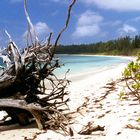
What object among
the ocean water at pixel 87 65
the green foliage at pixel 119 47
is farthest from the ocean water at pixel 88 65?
the green foliage at pixel 119 47

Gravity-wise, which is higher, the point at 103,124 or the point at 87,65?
the point at 103,124

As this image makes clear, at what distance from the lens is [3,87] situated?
8023 mm

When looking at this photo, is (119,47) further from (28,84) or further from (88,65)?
(28,84)

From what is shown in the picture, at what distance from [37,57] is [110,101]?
1.86 metres

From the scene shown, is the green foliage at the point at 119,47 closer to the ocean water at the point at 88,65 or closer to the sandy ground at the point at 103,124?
the ocean water at the point at 88,65

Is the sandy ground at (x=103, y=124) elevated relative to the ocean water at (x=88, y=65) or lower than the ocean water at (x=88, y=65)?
elevated

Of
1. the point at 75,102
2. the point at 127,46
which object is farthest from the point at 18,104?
the point at 127,46

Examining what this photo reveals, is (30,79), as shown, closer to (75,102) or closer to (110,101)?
(110,101)

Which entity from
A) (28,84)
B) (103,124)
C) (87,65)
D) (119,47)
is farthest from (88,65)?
(119,47)

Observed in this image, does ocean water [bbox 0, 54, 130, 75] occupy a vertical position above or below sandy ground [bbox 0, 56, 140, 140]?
below

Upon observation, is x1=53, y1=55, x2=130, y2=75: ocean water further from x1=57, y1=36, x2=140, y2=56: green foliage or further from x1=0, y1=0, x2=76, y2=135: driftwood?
x1=57, y1=36, x2=140, y2=56: green foliage

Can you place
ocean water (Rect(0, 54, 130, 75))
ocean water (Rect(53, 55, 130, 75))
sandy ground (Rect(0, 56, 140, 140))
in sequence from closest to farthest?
1. sandy ground (Rect(0, 56, 140, 140))
2. ocean water (Rect(0, 54, 130, 75))
3. ocean water (Rect(53, 55, 130, 75))

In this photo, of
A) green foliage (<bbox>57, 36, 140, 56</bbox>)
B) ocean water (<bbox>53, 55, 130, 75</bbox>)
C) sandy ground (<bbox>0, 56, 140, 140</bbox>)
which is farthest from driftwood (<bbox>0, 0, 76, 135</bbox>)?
green foliage (<bbox>57, 36, 140, 56</bbox>)

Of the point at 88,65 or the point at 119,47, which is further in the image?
the point at 119,47
